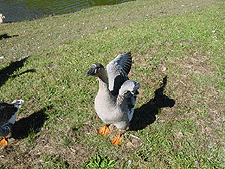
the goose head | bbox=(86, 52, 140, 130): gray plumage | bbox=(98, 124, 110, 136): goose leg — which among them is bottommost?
bbox=(98, 124, 110, 136): goose leg

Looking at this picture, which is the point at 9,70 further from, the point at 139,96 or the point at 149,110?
the point at 149,110

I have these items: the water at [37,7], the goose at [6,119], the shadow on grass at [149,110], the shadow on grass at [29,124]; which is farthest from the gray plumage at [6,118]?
the water at [37,7]

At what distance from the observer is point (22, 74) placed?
605 centimetres

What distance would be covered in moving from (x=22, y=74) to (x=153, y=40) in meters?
5.03

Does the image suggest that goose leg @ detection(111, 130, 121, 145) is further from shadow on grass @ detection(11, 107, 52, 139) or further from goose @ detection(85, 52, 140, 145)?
shadow on grass @ detection(11, 107, 52, 139)

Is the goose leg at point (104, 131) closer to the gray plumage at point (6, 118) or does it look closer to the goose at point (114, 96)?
the goose at point (114, 96)

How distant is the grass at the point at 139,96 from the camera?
3492 mm

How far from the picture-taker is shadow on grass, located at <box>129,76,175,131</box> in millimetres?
4055

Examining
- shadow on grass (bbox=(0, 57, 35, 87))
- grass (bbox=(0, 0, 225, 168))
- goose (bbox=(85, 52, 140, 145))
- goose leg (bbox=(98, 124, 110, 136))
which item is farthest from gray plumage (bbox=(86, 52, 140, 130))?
shadow on grass (bbox=(0, 57, 35, 87))

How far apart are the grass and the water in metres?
4.75

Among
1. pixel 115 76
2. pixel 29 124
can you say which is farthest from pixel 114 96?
pixel 29 124

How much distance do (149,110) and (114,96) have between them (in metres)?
1.46

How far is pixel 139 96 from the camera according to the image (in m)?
4.82

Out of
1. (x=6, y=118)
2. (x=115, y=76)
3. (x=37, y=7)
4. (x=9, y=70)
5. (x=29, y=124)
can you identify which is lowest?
(x=29, y=124)
